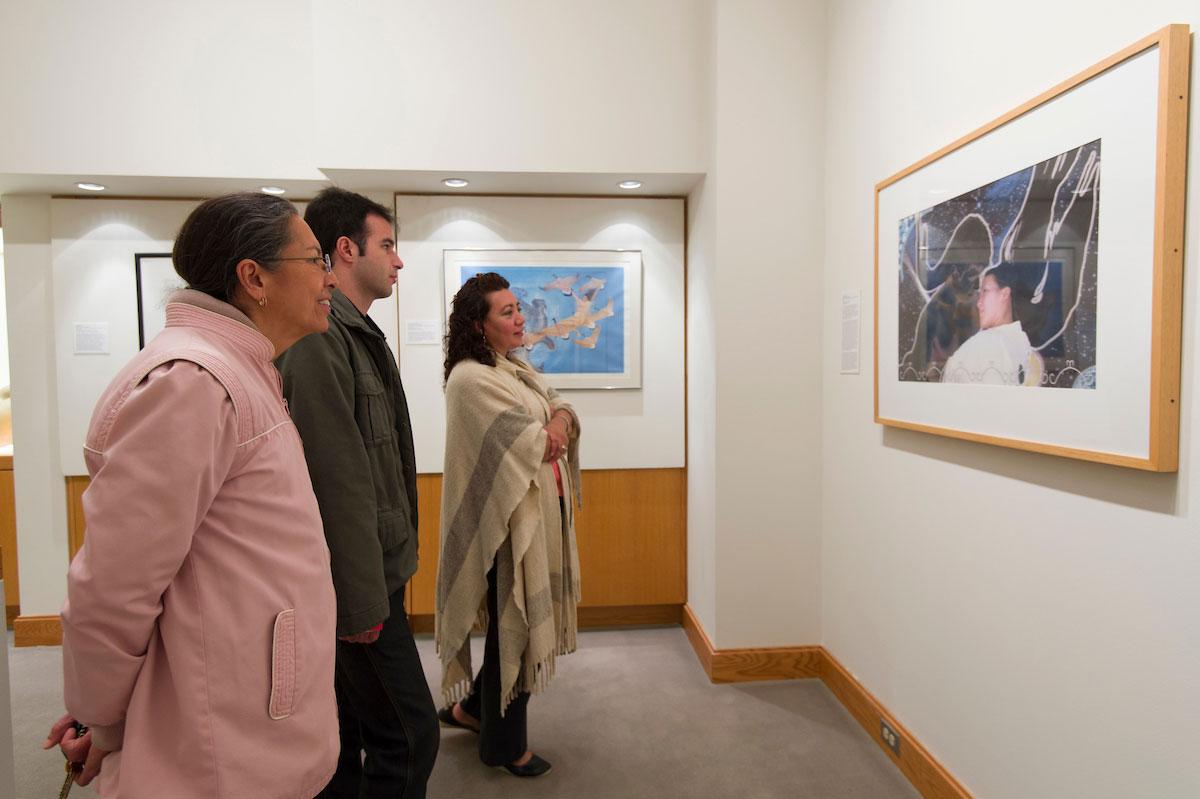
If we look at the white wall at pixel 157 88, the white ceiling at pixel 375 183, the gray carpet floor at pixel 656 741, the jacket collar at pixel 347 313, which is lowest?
the gray carpet floor at pixel 656 741

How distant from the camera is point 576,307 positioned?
3457 millimetres

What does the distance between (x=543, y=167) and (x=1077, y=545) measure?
248 centimetres

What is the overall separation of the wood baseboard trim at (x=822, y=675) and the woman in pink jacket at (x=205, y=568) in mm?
1890

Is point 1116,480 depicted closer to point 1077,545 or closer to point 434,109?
point 1077,545

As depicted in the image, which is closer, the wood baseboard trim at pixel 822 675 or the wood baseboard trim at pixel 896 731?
the wood baseboard trim at pixel 896 731

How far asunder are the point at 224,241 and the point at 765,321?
220 centimetres

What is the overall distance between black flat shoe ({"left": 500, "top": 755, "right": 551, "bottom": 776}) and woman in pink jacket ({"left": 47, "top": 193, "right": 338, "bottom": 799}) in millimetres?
1366

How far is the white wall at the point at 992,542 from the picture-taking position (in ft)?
4.27

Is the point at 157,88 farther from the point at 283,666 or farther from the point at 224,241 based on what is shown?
the point at 283,666

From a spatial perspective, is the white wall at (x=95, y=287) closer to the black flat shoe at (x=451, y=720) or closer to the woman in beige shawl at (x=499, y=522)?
the woman in beige shawl at (x=499, y=522)

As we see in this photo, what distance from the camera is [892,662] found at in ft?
7.55

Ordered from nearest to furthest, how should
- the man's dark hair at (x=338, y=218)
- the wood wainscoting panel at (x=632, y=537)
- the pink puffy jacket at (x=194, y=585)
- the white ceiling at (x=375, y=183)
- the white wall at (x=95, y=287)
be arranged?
the pink puffy jacket at (x=194, y=585) → the man's dark hair at (x=338, y=218) → the white ceiling at (x=375, y=183) → the white wall at (x=95, y=287) → the wood wainscoting panel at (x=632, y=537)

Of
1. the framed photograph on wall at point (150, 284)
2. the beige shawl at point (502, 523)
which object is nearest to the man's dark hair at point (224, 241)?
the beige shawl at point (502, 523)

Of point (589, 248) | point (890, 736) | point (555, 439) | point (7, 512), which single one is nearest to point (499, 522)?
point (555, 439)
